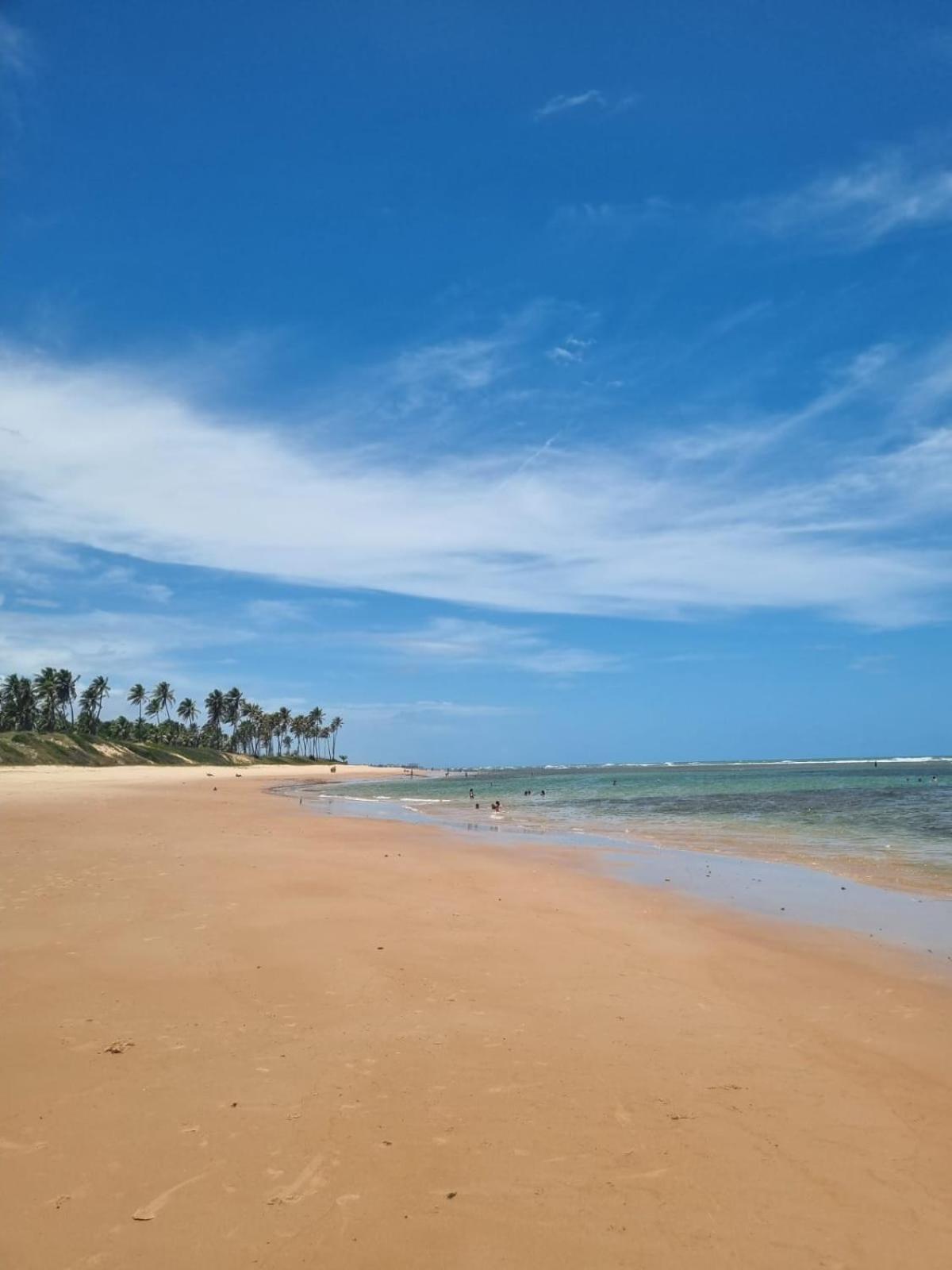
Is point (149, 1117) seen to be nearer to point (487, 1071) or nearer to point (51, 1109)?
point (51, 1109)

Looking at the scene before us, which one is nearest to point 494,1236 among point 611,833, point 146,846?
point 146,846

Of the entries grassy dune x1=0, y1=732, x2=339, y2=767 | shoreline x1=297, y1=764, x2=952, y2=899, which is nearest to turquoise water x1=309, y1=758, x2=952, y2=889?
shoreline x1=297, y1=764, x2=952, y2=899

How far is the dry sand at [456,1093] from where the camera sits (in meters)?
4.38

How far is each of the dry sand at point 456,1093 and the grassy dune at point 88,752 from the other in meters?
74.3

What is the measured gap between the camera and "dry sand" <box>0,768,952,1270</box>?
438 cm

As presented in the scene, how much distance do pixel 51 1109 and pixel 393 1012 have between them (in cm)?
323

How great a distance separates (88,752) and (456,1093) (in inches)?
3742

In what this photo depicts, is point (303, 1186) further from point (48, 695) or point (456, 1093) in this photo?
point (48, 695)

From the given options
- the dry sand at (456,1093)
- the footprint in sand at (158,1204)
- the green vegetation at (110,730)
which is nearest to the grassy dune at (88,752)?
the green vegetation at (110,730)

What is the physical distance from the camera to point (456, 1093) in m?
6.06

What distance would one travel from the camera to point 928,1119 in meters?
6.02

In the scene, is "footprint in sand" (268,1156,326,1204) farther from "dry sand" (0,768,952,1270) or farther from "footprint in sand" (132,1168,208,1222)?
"footprint in sand" (132,1168,208,1222)

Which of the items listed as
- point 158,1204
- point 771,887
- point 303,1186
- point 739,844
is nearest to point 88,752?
point 739,844

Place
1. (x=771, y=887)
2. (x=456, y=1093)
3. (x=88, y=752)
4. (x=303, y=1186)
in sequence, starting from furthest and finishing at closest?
(x=88, y=752) < (x=771, y=887) < (x=456, y=1093) < (x=303, y=1186)
